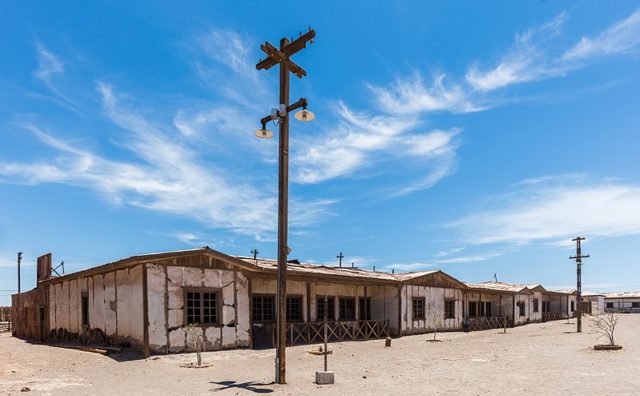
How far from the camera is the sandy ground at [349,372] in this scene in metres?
9.84

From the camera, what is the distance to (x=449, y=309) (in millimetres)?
29719

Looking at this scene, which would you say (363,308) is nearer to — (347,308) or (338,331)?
(347,308)

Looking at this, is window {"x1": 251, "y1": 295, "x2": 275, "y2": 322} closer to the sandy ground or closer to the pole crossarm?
the sandy ground

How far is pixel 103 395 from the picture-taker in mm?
9414

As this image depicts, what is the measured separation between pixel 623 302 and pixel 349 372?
3043 inches

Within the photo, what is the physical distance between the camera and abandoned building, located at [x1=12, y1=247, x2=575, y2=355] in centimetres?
1509

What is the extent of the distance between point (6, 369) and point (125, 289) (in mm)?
3954

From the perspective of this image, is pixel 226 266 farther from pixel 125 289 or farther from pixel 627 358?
pixel 627 358

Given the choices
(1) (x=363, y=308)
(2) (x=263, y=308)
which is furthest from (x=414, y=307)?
(2) (x=263, y=308)

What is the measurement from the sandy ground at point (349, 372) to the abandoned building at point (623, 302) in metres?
63.7

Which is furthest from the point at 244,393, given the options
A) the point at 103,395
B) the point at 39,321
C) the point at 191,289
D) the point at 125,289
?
the point at 39,321

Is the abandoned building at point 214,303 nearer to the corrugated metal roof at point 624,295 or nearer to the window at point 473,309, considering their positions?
the window at point 473,309

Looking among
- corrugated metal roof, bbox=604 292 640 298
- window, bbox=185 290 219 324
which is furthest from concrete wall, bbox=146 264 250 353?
corrugated metal roof, bbox=604 292 640 298

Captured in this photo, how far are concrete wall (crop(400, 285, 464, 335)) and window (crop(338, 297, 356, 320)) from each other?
286 centimetres
